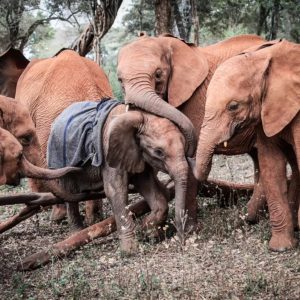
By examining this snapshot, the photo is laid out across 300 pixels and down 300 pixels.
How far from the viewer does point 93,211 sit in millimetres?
8422

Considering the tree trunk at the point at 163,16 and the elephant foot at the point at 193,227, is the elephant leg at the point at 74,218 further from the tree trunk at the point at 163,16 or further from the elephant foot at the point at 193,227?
the tree trunk at the point at 163,16

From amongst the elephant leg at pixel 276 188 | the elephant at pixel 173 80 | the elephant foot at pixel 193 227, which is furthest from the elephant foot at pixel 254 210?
the elephant leg at pixel 276 188

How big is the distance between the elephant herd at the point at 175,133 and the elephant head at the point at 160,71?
0.01 meters

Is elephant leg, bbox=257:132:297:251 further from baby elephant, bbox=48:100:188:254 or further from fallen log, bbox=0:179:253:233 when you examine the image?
fallen log, bbox=0:179:253:233

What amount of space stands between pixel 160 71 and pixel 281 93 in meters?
1.85

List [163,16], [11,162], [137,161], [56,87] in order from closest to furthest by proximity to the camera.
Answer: [11,162]
[137,161]
[56,87]
[163,16]

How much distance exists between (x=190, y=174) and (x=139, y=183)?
1.95ft

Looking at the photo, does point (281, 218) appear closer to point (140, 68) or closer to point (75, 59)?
point (140, 68)

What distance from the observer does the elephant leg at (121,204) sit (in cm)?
678

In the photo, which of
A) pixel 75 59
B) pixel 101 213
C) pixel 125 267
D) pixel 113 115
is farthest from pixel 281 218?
pixel 75 59

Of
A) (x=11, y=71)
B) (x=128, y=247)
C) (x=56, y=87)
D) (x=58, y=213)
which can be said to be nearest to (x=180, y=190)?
(x=128, y=247)

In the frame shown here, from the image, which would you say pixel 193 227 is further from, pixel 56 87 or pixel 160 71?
pixel 56 87

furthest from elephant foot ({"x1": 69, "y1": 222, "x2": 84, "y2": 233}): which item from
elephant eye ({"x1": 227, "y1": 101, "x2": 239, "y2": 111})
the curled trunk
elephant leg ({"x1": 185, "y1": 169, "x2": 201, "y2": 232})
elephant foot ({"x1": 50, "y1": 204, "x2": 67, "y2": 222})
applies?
elephant eye ({"x1": 227, "y1": 101, "x2": 239, "y2": 111})

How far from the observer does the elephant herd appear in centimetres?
606
